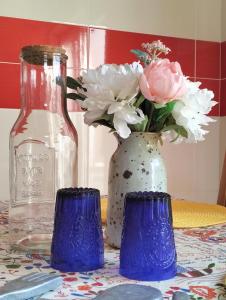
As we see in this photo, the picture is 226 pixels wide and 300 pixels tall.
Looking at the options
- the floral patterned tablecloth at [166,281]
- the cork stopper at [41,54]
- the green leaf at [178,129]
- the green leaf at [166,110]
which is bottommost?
the floral patterned tablecloth at [166,281]

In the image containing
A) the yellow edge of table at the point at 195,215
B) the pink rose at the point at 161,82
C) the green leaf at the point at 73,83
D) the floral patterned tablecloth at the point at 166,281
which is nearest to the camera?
the floral patterned tablecloth at the point at 166,281

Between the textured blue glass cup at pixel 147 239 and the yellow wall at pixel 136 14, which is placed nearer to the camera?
Result: the textured blue glass cup at pixel 147 239

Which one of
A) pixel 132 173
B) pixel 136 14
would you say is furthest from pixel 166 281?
pixel 136 14

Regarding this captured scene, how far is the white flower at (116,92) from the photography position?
2.32ft

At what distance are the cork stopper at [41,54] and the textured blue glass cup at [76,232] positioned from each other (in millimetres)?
247

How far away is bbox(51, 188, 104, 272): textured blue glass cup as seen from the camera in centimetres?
63

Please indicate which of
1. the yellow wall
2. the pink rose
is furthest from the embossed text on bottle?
the yellow wall

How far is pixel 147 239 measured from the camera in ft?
1.98

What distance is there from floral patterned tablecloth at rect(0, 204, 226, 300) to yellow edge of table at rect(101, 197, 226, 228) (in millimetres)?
151

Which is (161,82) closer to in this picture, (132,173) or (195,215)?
(132,173)

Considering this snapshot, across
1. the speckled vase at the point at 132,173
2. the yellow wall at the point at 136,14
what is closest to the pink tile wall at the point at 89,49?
the yellow wall at the point at 136,14

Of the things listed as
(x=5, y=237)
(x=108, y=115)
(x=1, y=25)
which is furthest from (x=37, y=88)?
(x=1, y=25)

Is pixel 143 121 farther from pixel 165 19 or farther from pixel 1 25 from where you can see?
pixel 165 19

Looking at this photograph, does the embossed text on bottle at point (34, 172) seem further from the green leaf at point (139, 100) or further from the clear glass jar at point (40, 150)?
the green leaf at point (139, 100)
